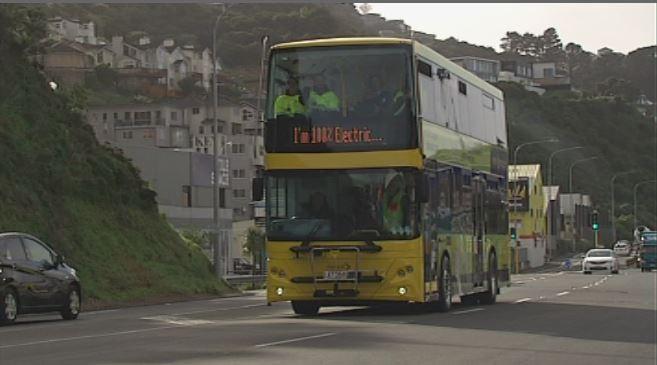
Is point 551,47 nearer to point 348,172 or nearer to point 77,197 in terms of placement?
point 77,197

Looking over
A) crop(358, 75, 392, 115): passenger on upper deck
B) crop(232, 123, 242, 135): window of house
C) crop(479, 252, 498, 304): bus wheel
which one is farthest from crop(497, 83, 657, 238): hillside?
crop(358, 75, 392, 115): passenger on upper deck

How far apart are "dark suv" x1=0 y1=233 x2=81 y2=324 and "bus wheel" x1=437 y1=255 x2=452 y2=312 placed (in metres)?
7.19

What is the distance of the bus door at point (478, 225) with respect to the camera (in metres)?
27.0

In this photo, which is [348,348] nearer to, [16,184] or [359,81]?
[359,81]

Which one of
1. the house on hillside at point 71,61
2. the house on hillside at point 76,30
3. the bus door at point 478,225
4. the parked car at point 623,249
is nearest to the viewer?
the bus door at point 478,225

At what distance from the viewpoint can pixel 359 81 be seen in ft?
71.0

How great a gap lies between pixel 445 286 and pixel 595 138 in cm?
10758

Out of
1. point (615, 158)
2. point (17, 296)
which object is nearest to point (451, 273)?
point (17, 296)

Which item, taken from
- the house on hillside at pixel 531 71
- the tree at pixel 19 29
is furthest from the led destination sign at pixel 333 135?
the house on hillside at pixel 531 71

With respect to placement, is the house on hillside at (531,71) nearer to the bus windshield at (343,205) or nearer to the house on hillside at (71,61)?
the house on hillside at (71,61)

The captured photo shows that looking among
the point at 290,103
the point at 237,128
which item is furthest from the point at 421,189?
the point at 237,128

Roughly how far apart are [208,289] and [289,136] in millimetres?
18429

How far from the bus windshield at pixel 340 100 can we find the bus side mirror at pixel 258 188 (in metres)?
0.57

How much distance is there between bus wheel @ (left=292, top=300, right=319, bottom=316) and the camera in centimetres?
2334
